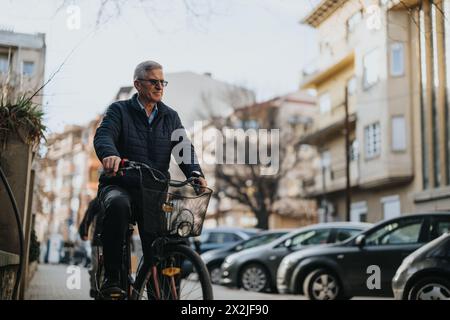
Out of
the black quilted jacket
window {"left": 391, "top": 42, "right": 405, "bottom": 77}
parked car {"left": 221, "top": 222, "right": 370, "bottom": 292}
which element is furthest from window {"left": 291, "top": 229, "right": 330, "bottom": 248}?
window {"left": 391, "top": 42, "right": 405, "bottom": 77}

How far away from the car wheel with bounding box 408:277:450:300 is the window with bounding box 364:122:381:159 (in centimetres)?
2376

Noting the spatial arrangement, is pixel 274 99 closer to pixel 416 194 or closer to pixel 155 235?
pixel 416 194

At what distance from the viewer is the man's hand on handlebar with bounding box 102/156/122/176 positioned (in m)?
4.64

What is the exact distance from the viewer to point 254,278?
17.0 m

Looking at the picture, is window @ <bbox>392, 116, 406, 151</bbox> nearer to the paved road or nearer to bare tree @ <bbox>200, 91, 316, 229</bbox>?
bare tree @ <bbox>200, 91, 316, 229</bbox>

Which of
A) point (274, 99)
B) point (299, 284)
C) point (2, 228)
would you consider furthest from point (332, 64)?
point (2, 228)

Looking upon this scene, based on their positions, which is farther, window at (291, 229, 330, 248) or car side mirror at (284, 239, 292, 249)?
car side mirror at (284, 239, 292, 249)

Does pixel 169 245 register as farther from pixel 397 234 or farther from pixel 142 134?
pixel 397 234

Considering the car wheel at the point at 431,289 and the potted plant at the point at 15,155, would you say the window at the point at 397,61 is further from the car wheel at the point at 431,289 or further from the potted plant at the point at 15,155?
the potted plant at the point at 15,155

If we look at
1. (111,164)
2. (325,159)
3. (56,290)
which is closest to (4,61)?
(56,290)

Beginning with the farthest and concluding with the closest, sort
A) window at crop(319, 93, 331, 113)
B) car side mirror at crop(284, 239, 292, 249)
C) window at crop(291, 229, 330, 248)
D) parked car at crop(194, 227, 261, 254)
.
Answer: window at crop(319, 93, 331, 113)
parked car at crop(194, 227, 261, 254)
car side mirror at crop(284, 239, 292, 249)
window at crop(291, 229, 330, 248)

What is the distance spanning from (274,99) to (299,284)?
31798 millimetres

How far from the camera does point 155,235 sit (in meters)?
4.88

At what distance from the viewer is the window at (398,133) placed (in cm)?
3092
